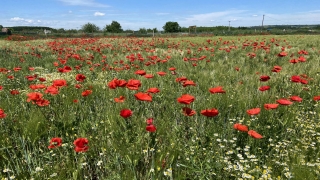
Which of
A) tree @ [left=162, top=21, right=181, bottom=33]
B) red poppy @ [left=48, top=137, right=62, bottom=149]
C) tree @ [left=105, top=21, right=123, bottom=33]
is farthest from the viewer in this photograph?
tree @ [left=162, top=21, right=181, bottom=33]

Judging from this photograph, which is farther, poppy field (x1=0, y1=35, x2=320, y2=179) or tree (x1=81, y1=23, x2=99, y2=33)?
tree (x1=81, y1=23, x2=99, y2=33)

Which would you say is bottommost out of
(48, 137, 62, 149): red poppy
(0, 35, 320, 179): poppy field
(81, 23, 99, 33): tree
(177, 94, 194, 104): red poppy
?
(0, 35, 320, 179): poppy field

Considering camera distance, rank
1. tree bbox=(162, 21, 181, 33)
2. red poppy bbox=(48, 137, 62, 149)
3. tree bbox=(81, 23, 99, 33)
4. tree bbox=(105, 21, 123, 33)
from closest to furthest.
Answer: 1. red poppy bbox=(48, 137, 62, 149)
2. tree bbox=(81, 23, 99, 33)
3. tree bbox=(105, 21, 123, 33)
4. tree bbox=(162, 21, 181, 33)

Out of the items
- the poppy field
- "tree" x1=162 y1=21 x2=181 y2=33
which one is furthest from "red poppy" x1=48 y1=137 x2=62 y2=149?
"tree" x1=162 y1=21 x2=181 y2=33

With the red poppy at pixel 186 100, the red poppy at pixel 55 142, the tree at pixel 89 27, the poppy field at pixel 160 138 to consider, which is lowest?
the poppy field at pixel 160 138

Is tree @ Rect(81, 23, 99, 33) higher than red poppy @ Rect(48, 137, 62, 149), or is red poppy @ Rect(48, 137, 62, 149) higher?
tree @ Rect(81, 23, 99, 33)

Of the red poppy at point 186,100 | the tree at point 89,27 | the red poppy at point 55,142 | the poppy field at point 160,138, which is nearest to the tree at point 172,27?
the tree at point 89,27

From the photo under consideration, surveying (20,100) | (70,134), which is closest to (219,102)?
(70,134)

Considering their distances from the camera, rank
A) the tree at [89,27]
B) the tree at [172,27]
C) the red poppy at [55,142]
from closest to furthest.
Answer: the red poppy at [55,142] → the tree at [89,27] → the tree at [172,27]

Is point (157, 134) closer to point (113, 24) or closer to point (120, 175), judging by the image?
point (120, 175)

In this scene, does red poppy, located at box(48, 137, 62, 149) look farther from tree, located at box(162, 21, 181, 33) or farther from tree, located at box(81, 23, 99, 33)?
tree, located at box(162, 21, 181, 33)

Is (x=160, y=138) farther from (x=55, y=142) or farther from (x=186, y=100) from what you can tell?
(x=55, y=142)

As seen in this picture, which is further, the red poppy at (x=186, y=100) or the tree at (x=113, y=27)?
the tree at (x=113, y=27)

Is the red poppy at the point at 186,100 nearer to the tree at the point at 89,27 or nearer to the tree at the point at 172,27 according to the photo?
the tree at the point at 89,27
